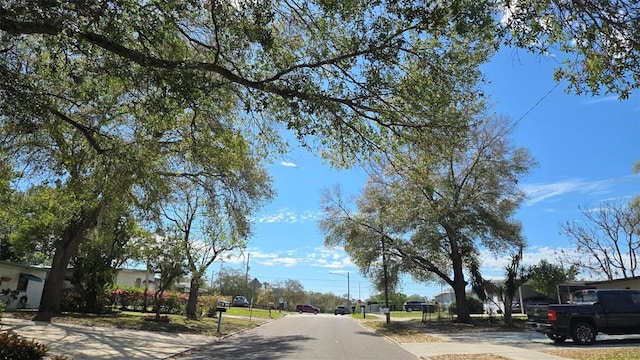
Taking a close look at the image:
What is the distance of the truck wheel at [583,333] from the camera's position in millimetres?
16859

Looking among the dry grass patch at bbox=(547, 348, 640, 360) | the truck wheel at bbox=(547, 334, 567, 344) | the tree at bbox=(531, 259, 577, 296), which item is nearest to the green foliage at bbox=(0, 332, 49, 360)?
the dry grass patch at bbox=(547, 348, 640, 360)

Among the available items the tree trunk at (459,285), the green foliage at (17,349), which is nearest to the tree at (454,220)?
the tree trunk at (459,285)

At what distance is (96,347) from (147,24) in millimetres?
10275

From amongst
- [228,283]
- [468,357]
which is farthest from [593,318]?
[228,283]

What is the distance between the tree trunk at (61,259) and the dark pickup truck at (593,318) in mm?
20139

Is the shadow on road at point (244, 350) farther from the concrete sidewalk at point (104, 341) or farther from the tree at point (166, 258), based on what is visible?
the tree at point (166, 258)

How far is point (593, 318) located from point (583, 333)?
0.70 meters

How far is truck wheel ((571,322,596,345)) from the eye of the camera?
16859 millimetres

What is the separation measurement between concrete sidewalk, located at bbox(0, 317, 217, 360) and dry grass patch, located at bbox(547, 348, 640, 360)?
11.6 metres

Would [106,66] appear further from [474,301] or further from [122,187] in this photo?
[474,301]

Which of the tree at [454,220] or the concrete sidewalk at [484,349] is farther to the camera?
the tree at [454,220]

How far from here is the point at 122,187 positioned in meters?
12.9

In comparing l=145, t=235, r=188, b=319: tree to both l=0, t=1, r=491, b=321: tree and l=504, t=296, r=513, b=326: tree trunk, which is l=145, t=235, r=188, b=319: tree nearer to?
l=0, t=1, r=491, b=321: tree

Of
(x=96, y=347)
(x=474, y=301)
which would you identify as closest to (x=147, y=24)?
(x=96, y=347)
